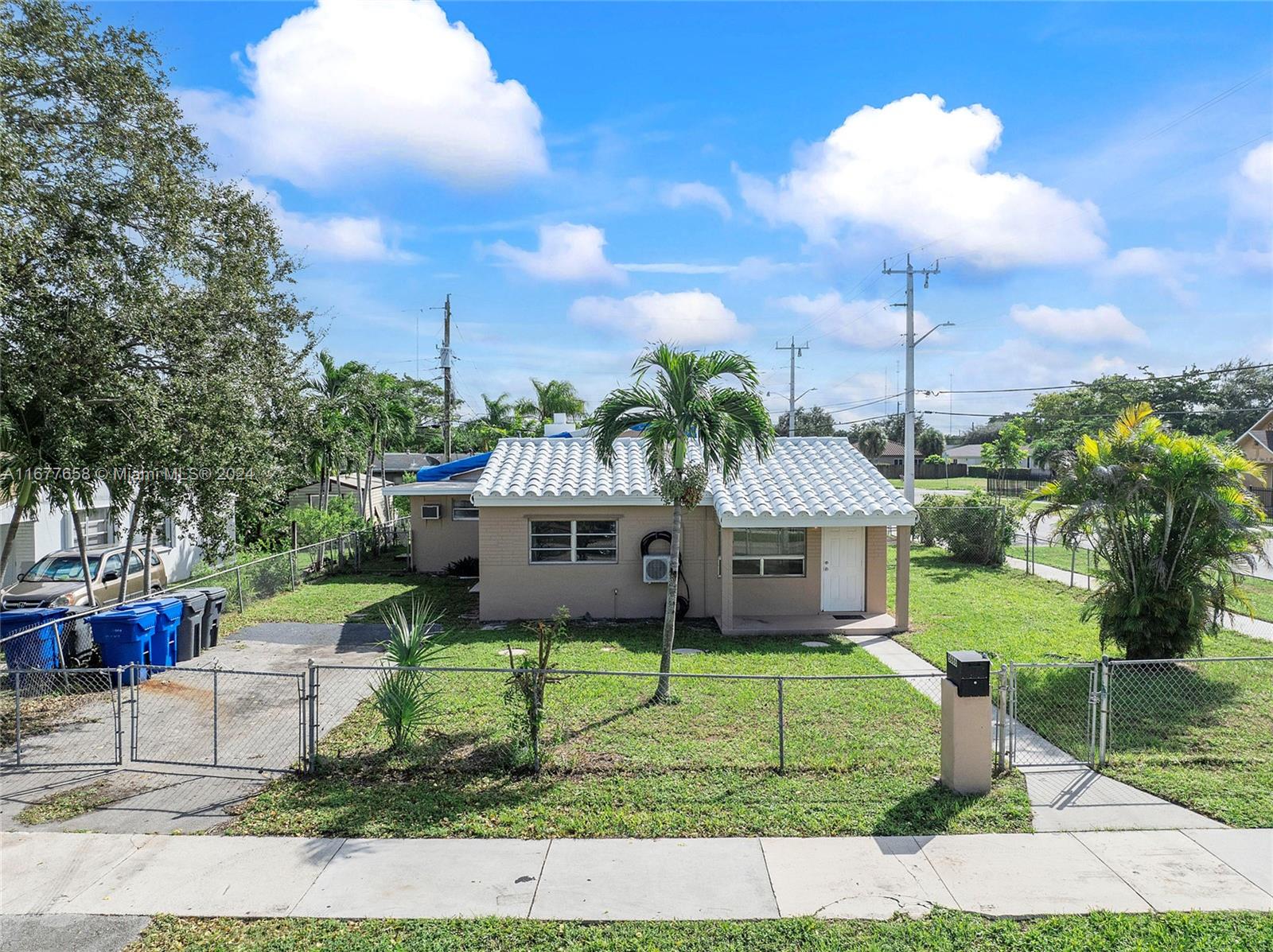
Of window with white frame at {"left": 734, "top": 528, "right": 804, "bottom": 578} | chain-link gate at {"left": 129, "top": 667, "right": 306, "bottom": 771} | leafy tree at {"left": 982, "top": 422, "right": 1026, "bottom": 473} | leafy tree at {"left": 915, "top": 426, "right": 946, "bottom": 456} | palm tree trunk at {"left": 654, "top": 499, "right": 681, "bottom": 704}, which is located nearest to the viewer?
chain-link gate at {"left": 129, "top": 667, "right": 306, "bottom": 771}

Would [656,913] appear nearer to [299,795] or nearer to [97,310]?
[299,795]

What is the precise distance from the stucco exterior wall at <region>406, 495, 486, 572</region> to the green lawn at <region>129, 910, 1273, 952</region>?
17.2m

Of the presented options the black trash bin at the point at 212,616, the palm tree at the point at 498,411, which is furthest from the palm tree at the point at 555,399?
the black trash bin at the point at 212,616

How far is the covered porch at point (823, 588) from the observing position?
14.6m

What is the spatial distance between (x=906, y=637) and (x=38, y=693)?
13.6 m

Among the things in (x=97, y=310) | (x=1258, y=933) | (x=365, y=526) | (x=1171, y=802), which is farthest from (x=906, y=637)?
(x=365, y=526)

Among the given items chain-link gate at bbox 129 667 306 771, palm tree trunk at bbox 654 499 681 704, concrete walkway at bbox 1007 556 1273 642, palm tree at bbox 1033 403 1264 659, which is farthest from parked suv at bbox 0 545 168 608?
concrete walkway at bbox 1007 556 1273 642

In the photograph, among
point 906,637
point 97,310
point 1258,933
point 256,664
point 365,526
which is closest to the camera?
point 1258,933

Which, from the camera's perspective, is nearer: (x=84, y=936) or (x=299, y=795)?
(x=84, y=936)

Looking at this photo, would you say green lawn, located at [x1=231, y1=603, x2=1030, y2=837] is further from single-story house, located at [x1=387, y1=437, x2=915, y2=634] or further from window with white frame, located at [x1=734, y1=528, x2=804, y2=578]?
window with white frame, located at [x1=734, y1=528, x2=804, y2=578]

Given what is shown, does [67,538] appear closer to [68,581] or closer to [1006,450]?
[68,581]

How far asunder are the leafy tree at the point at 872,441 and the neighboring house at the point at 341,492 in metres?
60.9

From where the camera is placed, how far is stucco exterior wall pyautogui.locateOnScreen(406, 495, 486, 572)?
2236cm

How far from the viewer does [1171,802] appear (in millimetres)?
7121
